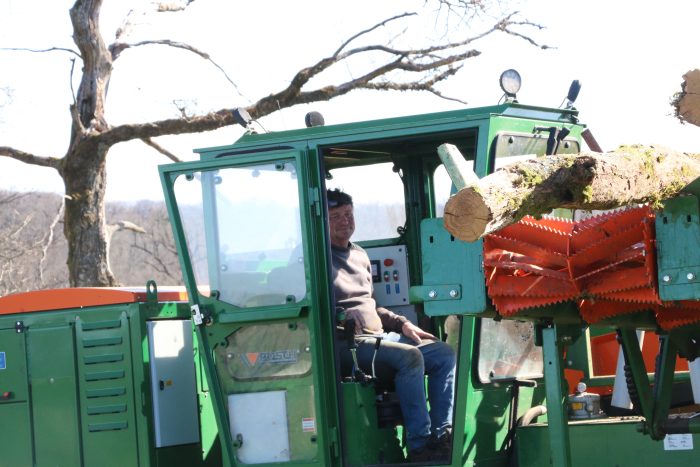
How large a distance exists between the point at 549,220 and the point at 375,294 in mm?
2744

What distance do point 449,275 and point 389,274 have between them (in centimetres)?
269

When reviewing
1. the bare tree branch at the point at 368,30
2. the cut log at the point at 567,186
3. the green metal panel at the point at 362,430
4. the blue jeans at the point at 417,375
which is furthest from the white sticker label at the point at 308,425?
the bare tree branch at the point at 368,30

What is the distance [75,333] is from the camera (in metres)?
7.47

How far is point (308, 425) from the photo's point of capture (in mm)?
6566

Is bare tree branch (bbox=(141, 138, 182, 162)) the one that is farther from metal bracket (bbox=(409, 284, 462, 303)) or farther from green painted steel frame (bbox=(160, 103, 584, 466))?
metal bracket (bbox=(409, 284, 462, 303))

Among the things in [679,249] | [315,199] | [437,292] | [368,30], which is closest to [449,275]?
[437,292]

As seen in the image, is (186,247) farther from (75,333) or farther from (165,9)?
(165,9)

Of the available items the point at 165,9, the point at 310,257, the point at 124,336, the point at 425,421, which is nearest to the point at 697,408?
the point at 425,421

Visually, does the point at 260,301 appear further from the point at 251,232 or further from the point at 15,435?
the point at 15,435

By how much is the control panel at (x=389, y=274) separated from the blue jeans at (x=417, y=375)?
0.94 m

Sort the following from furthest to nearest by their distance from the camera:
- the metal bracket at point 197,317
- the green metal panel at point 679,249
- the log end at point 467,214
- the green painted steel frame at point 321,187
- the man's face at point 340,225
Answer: the man's face at point 340,225, the metal bracket at point 197,317, the green painted steel frame at point 321,187, the green metal panel at point 679,249, the log end at point 467,214

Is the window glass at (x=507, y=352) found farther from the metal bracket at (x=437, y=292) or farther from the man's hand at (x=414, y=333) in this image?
the metal bracket at (x=437, y=292)

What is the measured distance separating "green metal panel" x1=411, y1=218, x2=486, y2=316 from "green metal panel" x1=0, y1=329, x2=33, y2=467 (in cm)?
355

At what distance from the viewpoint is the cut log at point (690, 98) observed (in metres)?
4.84
